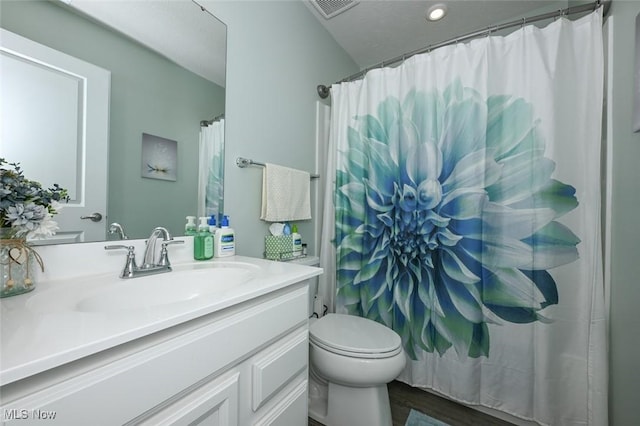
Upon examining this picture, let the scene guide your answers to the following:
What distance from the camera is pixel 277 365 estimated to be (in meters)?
0.72

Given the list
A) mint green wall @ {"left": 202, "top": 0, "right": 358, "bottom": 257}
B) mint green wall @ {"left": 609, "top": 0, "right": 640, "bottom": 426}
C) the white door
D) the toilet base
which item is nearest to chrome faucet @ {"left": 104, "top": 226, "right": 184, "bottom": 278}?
the white door

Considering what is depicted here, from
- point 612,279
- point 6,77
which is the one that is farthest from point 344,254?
point 6,77

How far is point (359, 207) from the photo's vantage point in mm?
1534

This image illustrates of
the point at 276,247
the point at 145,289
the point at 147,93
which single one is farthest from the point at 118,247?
the point at 276,247

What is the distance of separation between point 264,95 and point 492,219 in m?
1.32

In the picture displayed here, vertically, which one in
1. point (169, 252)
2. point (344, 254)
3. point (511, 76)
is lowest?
point (344, 254)

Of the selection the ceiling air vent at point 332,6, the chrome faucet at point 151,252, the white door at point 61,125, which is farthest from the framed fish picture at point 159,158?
the ceiling air vent at point 332,6

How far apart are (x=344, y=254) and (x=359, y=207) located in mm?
317

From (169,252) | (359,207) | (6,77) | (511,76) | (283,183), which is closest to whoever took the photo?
(6,77)

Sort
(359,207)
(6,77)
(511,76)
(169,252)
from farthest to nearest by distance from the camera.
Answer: (359,207), (511,76), (169,252), (6,77)

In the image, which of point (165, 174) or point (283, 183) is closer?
point (165, 174)

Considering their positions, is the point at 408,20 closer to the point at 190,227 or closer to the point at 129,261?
the point at 190,227

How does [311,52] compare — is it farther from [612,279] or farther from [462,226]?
[612,279]

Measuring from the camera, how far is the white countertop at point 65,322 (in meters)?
0.33
